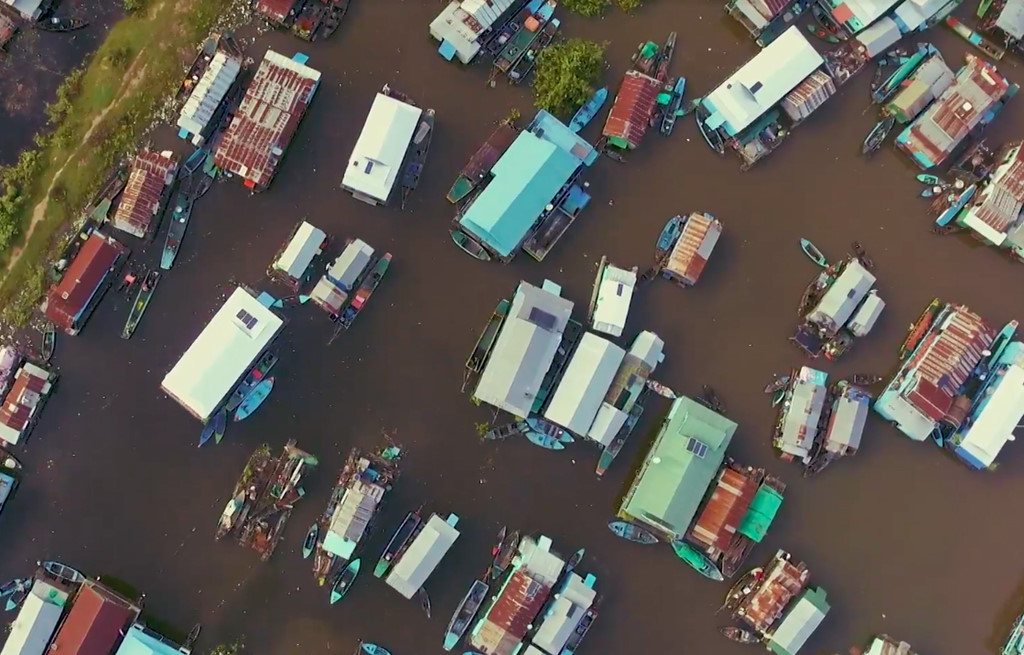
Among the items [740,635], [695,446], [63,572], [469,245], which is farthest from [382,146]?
[740,635]

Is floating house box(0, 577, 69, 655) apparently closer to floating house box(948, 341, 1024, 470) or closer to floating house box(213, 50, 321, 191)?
floating house box(213, 50, 321, 191)

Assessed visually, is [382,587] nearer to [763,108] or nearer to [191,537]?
[191,537]

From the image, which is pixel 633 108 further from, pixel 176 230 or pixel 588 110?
pixel 176 230

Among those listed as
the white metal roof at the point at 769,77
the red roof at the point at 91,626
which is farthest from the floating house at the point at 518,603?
the white metal roof at the point at 769,77

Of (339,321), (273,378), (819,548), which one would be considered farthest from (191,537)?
(819,548)

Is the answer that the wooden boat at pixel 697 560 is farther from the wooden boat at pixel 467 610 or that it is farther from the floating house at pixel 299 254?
the floating house at pixel 299 254
